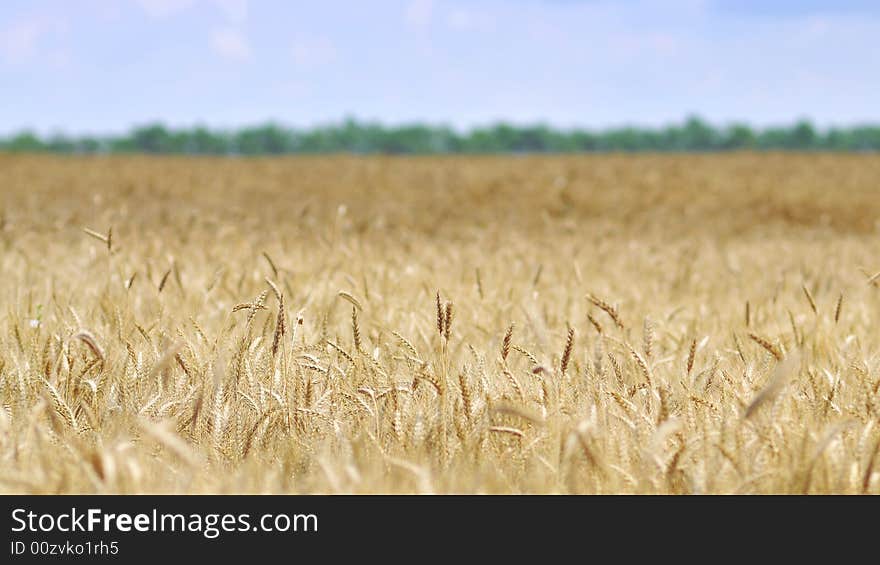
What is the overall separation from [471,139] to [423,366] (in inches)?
3543

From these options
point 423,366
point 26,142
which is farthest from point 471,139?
point 423,366

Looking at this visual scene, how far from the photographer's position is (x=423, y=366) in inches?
78.9

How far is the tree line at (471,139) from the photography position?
82500 millimetres

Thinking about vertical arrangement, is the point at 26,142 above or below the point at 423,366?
above

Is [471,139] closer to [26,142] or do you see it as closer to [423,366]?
[26,142]

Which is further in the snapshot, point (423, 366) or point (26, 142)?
point (26, 142)

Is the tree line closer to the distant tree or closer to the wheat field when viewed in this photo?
the distant tree

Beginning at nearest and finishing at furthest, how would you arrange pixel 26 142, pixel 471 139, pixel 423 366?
pixel 423 366
pixel 26 142
pixel 471 139

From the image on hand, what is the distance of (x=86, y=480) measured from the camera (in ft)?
4.78

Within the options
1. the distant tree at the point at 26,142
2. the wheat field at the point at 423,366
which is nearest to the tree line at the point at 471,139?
the distant tree at the point at 26,142
